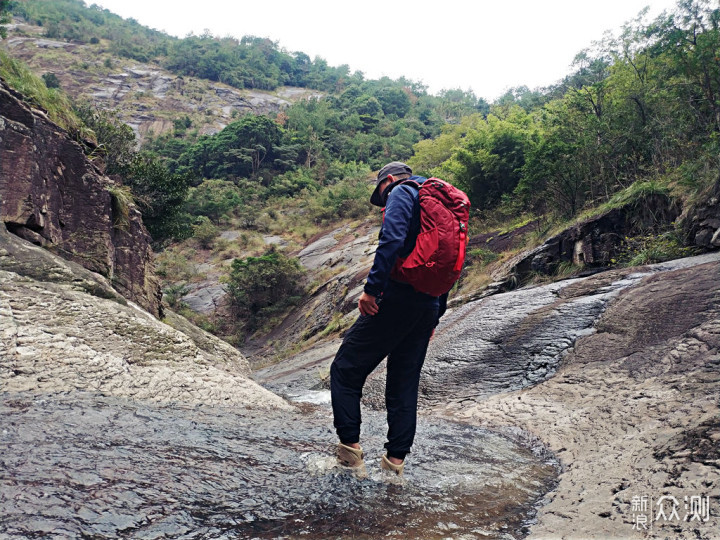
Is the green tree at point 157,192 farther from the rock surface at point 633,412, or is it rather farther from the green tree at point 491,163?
the rock surface at point 633,412

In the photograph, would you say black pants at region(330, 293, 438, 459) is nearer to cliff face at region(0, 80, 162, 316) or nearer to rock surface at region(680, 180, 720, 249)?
cliff face at region(0, 80, 162, 316)

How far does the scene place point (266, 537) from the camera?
169cm

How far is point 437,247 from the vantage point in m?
2.56

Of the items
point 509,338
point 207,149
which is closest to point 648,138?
point 509,338

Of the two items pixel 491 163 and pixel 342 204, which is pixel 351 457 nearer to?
pixel 491 163

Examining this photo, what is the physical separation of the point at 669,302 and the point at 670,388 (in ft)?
6.21

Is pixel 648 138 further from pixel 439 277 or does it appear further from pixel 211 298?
pixel 211 298

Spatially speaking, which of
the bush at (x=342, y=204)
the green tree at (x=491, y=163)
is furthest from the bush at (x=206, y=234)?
the green tree at (x=491, y=163)

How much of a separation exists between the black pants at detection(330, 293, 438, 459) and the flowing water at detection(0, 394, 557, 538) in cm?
25

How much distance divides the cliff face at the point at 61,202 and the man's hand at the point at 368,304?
4.52 metres

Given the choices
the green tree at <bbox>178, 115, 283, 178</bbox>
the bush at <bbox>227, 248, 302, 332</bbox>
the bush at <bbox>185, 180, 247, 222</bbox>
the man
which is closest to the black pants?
the man

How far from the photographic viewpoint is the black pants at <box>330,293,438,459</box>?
8.86ft

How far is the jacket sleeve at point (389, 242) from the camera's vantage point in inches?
101

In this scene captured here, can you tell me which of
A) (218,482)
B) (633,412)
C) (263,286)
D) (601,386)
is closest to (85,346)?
(218,482)
